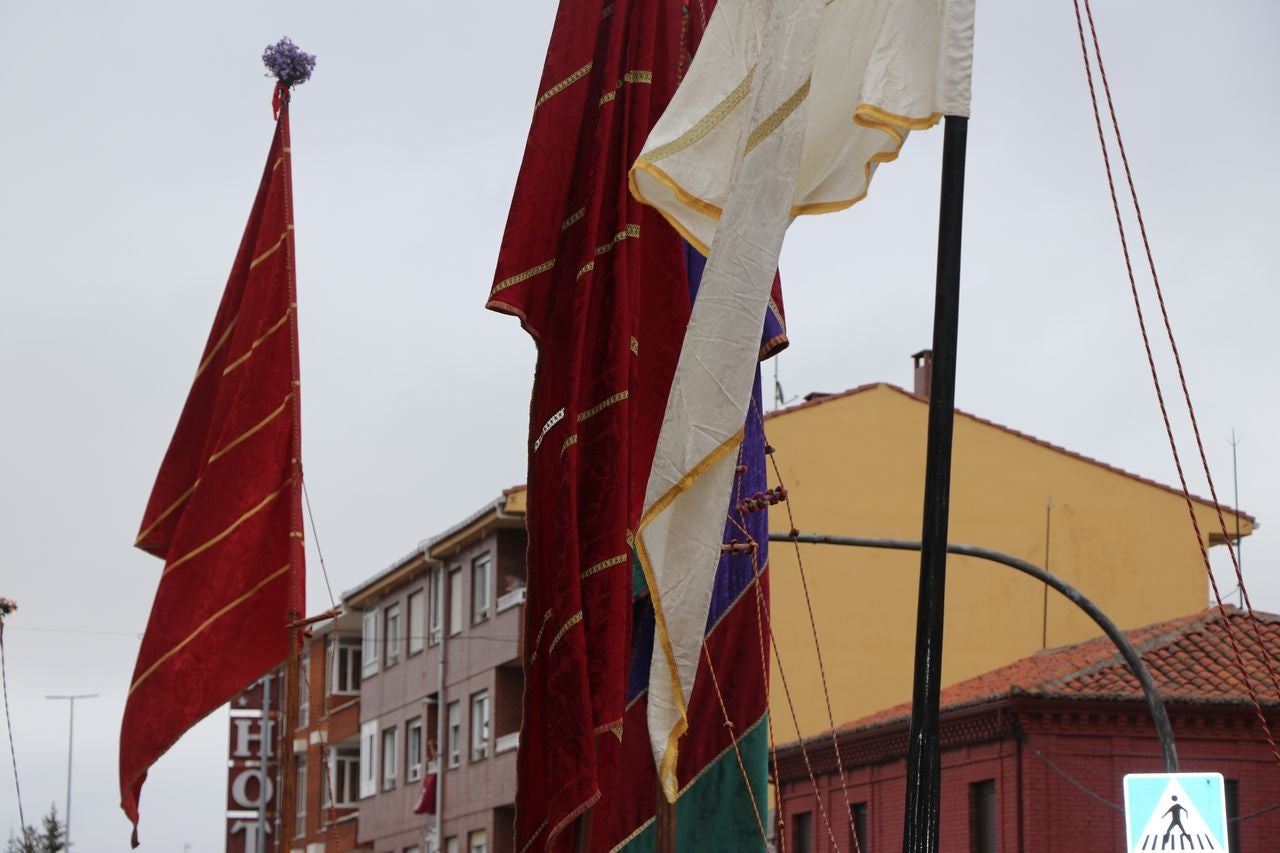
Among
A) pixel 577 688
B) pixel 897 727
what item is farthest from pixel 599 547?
pixel 897 727

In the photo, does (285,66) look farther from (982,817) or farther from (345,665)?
(345,665)

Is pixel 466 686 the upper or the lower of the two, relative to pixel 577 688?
upper

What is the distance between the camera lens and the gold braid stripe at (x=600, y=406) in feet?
26.9

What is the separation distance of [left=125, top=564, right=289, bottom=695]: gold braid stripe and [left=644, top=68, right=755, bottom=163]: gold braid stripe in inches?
214

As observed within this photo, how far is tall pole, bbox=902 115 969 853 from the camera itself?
5844mm

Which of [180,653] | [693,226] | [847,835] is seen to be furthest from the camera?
[847,835]

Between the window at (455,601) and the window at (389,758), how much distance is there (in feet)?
17.8

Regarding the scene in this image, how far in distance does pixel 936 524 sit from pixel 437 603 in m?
45.0

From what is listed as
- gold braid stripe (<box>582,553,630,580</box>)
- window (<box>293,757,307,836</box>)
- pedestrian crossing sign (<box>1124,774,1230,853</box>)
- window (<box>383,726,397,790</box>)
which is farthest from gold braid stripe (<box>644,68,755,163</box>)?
window (<box>293,757,307,836</box>)

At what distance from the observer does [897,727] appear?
111ft

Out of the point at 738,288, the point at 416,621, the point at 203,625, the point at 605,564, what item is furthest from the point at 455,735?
the point at 738,288

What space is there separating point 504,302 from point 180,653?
14.4 feet

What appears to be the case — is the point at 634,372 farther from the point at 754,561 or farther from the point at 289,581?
the point at 289,581

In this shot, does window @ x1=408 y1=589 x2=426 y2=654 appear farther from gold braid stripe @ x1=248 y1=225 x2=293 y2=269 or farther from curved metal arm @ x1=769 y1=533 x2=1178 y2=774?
gold braid stripe @ x1=248 y1=225 x2=293 y2=269
